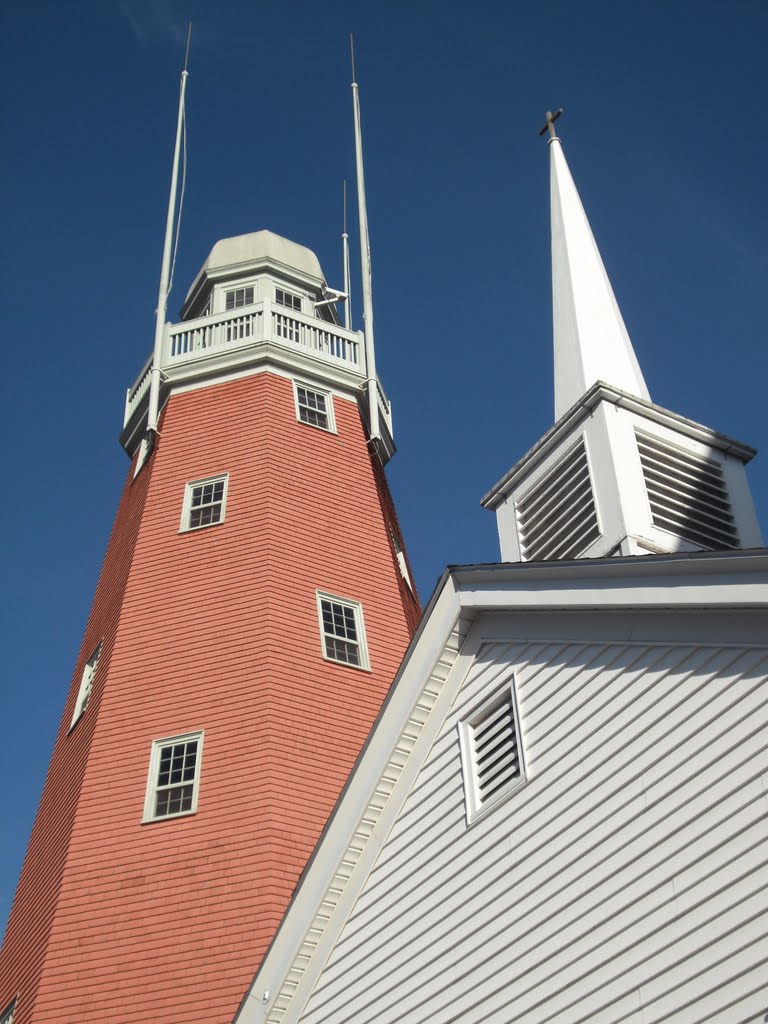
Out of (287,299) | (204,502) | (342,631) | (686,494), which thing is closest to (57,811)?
(342,631)

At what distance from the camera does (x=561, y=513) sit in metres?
14.2

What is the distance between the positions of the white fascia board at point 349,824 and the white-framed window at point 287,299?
22.2 metres

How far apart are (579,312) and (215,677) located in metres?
9.56

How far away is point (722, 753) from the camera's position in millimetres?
8773

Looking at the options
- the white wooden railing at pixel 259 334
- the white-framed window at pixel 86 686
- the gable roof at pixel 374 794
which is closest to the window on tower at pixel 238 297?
the white wooden railing at pixel 259 334

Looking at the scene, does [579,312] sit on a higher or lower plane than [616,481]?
higher

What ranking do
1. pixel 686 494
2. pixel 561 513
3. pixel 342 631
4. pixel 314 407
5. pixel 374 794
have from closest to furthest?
pixel 374 794 → pixel 686 494 → pixel 561 513 → pixel 342 631 → pixel 314 407

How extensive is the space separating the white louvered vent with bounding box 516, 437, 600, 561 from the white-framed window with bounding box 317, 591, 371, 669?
9179 mm

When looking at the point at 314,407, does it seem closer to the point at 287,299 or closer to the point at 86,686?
the point at 287,299

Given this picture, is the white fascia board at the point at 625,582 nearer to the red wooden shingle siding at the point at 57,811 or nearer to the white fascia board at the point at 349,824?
the white fascia board at the point at 349,824

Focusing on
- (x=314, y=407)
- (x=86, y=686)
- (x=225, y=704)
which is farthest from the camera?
(x=314, y=407)

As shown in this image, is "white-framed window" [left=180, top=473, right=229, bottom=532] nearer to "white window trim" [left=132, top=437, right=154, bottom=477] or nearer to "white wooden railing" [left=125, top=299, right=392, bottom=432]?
"white window trim" [left=132, top=437, right=154, bottom=477]

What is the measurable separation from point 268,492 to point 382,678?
462 centimetres

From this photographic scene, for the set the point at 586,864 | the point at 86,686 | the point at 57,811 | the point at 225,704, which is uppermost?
the point at 86,686
